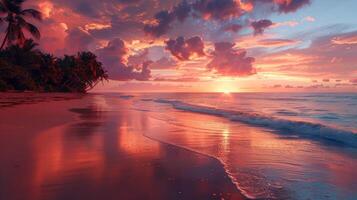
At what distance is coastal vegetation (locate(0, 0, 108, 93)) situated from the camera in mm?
36375

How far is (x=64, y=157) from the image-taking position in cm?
678

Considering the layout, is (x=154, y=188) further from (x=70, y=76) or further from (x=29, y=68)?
(x=70, y=76)

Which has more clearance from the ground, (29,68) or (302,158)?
(29,68)

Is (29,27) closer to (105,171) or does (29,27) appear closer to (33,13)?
(33,13)

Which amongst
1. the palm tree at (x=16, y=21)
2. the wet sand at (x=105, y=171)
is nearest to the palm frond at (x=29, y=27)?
the palm tree at (x=16, y=21)

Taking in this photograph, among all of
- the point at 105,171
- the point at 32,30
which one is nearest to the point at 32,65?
the point at 32,30

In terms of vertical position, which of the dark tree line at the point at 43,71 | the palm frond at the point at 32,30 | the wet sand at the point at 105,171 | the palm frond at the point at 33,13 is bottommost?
the wet sand at the point at 105,171

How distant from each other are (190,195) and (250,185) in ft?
3.71

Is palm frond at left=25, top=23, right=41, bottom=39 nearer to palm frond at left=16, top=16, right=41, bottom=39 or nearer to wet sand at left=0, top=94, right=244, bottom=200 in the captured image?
palm frond at left=16, top=16, right=41, bottom=39

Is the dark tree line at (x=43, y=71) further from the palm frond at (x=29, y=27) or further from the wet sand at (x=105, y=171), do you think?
the wet sand at (x=105, y=171)

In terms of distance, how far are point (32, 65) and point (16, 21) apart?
12854 millimetres

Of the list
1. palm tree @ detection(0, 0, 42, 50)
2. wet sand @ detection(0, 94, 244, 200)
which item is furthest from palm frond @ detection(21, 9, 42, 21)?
wet sand @ detection(0, 94, 244, 200)

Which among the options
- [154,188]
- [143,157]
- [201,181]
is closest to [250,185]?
[201,181]

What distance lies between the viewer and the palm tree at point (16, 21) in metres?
35.8
